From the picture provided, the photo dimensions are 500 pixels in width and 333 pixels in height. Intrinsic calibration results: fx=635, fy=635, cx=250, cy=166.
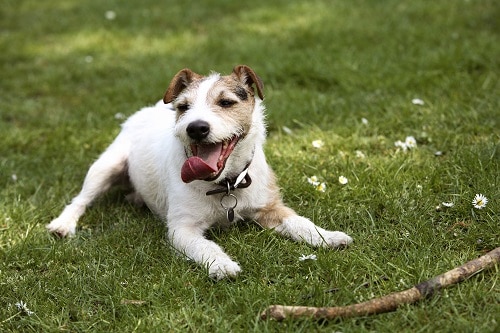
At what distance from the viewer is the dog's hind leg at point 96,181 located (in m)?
4.66

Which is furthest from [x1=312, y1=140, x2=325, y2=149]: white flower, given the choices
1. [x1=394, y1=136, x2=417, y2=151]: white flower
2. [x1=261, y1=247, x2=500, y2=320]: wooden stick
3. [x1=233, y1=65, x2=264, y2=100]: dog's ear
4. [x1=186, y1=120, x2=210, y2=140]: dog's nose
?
[x1=261, y1=247, x2=500, y2=320]: wooden stick

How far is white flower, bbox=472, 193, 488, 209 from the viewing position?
4.00m

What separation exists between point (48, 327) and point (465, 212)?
261 cm

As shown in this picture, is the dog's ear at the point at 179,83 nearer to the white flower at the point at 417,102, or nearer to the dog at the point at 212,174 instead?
the dog at the point at 212,174

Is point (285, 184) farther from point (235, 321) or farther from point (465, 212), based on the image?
point (235, 321)

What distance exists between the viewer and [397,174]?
4.73 m

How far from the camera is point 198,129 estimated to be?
3725 millimetres

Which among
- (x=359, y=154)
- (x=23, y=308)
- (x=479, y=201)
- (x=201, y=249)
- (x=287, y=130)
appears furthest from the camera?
(x=287, y=130)

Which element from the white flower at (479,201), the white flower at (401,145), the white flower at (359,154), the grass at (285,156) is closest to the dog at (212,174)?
the grass at (285,156)

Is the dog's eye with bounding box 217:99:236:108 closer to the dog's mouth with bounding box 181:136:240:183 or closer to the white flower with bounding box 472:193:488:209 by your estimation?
the dog's mouth with bounding box 181:136:240:183

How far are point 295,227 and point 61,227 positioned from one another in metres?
1.72

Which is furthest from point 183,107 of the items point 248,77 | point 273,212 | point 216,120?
point 273,212

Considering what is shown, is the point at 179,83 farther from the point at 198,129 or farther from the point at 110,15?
the point at 110,15

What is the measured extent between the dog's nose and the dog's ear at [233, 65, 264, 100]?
649 mm
